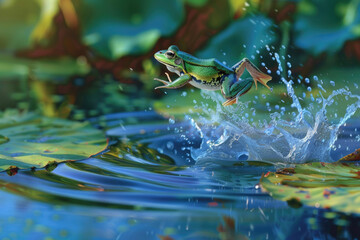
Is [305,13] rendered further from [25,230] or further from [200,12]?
[25,230]

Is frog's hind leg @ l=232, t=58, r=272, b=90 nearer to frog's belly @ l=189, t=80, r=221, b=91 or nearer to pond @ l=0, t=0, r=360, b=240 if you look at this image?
pond @ l=0, t=0, r=360, b=240

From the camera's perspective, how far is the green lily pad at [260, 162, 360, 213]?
5.64 feet

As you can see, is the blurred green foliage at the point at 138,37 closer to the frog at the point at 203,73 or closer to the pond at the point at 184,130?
the pond at the point at 184,130

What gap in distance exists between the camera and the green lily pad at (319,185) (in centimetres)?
172

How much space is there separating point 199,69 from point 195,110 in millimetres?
1467

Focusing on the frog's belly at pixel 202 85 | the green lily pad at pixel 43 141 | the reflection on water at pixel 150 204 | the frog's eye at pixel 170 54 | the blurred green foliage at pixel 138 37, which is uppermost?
the blurred green foliage at pixel 138 37

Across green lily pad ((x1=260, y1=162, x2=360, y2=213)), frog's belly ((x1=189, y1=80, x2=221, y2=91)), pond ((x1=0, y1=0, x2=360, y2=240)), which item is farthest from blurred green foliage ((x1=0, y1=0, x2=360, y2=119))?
green lily pad ((x1=260, y1=162, x2=360, y2=213))

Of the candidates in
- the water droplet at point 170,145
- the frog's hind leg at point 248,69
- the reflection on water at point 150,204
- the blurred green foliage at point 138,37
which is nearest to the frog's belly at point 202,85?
the frog's hind leg at point 248,69

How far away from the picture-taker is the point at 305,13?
479 centimetres

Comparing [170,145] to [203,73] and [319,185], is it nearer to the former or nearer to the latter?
[203,73]

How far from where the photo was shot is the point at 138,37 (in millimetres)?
4918

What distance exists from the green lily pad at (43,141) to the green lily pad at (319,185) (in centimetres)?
91

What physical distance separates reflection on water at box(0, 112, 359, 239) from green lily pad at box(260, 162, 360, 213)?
0.04 metres

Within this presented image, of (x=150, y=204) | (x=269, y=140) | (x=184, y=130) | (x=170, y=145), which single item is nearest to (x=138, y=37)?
(x=184, y=130)
